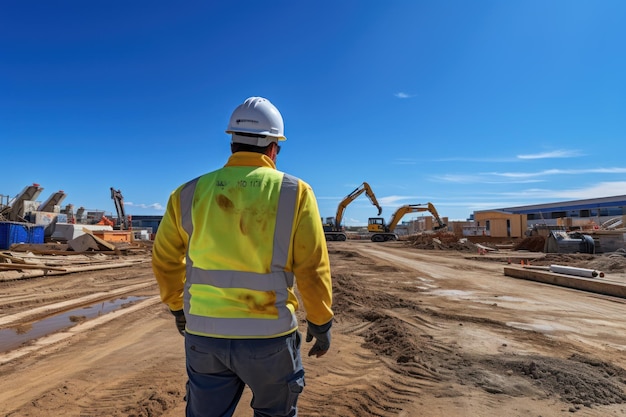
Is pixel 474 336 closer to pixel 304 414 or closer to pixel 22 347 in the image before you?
pixel 304 414

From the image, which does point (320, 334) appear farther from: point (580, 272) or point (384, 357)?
point (580, 272)

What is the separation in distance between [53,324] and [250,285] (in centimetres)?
679

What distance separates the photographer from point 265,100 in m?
2.14

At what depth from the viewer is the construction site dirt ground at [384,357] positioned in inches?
134

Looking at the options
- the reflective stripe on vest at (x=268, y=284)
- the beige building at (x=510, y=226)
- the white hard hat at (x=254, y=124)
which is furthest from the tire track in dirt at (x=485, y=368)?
the beige building at (x=510, y=226)

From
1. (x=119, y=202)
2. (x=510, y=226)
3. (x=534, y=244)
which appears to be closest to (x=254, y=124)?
(x=534, y=244)

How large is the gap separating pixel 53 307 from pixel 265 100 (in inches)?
328

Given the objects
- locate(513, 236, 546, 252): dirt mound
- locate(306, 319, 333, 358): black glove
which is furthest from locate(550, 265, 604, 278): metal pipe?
locate(513, 236, 546, 252): dirt mound

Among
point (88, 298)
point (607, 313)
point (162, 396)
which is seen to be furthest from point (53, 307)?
point (607, 313)

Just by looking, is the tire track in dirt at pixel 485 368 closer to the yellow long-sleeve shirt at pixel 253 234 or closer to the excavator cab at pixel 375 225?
the yellow long-sleeve shirt at pixel 253 234

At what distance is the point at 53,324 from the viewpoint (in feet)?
22.2

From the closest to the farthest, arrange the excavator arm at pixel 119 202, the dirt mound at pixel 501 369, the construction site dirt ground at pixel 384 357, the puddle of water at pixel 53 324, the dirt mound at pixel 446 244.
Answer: the construction site dirt ground at pixel 384 357 → the dirt mound at pixel 501 369 → the puddle of water at pixel 53 324 → the dirt mound at pixel 446 244 → the excavator arm at pixel 119 202

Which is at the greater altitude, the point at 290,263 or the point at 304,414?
the point at 290,263

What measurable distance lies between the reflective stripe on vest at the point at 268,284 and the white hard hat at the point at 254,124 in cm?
33
